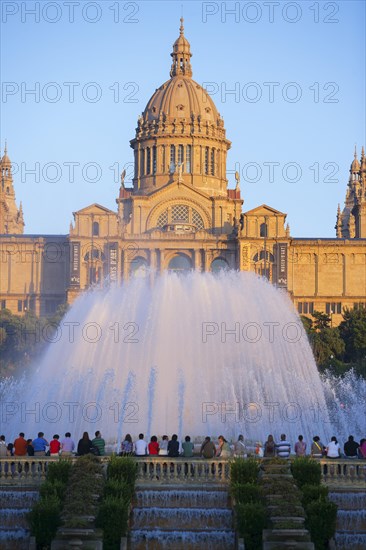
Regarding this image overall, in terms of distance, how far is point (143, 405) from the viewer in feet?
150

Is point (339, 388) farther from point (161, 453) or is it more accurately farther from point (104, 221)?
point (104, 221)

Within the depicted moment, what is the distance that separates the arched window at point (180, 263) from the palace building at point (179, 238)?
→ 0.09m

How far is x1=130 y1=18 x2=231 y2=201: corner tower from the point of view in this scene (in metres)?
143

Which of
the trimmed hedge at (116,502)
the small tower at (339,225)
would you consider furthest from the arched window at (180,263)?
the trimmed hedge at (116,502)

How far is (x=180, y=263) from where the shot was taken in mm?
131250

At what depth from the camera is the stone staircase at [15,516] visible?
33250 mm

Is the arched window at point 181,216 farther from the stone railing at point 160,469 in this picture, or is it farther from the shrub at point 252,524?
the shrub at point 252,524

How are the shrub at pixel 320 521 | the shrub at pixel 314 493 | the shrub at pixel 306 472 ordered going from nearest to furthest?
the shrub at pixel 320 521
the shrub at pixel 314 493
the shrub at pixel 306 472

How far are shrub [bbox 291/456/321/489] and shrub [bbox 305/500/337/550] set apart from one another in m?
1.73

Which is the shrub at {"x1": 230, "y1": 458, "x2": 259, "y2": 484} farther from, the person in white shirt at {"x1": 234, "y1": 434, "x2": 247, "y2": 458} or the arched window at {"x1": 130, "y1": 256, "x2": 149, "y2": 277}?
the arched window at {"x1": 130, "y1": 256, "x2": 149, "y2": 277}

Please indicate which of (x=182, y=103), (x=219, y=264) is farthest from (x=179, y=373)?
(x=182, y=103)

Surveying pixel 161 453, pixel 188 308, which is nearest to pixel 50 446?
Result: pixel 161 453

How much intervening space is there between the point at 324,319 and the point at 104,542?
92.3 metres

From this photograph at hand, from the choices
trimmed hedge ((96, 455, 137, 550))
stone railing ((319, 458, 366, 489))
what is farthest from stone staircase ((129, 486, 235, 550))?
stone railing ((319, 458, 366, 489))
